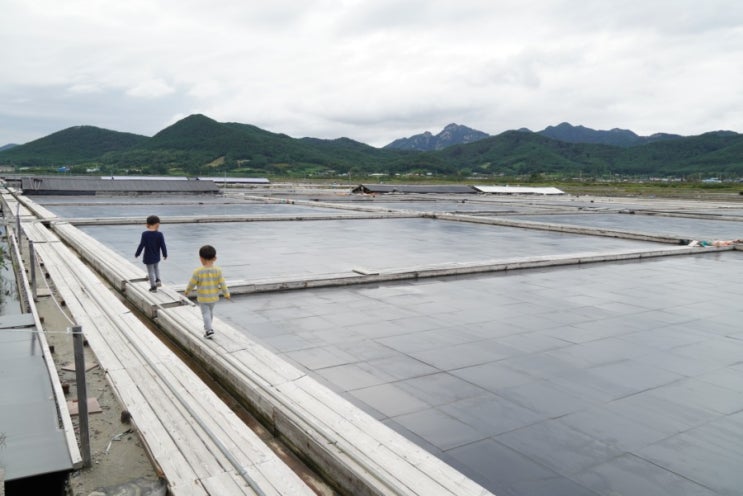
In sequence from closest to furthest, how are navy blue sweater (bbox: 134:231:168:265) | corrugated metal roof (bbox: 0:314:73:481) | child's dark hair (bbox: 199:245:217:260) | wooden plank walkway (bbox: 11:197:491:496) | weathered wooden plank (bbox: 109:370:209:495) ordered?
1. wooden plank walkway (bbox: 11:197:491:496)
2. weathered wooden plank (bbox: 109:370:209:495)
3. corrugated metal roof (bbox: 0:314:73:481)
4. child's dark hair (bbox: 199:245:217:260)
5. navy blue sweater (bbox: 134:231:168:265)

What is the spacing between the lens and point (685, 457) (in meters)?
4.04

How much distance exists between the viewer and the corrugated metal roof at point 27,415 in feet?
13.1

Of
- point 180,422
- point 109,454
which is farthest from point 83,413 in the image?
point 180,422

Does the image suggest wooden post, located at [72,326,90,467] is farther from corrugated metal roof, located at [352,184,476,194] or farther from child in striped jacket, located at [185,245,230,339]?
corrugated metal roof, located at [352,184,476,194]

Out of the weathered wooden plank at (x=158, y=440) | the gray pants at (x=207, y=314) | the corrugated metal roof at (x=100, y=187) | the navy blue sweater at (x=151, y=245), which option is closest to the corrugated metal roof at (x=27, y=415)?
the weathered wooden plank at (x=158, y=440)

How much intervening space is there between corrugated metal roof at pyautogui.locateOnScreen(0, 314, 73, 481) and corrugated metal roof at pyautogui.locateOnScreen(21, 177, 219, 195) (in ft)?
120

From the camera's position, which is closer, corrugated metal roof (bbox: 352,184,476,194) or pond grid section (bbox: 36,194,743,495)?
pond grid section (bbox: 36,194,743,495)

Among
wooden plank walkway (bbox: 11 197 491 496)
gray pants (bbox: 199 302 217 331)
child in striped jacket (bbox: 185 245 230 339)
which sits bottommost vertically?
wooden plank walkway (bbox: 11 197 491 496)

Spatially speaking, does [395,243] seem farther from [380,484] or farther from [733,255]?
[380,484]

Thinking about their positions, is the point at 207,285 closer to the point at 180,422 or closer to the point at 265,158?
the point at 180,422

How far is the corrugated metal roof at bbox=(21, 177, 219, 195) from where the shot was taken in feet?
127

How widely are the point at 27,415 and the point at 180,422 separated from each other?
154 centimetres

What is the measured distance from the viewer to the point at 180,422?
4.41 metres

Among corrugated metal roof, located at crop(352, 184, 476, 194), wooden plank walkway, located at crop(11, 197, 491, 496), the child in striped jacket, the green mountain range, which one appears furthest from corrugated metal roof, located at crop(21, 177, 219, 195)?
the green mountain range
